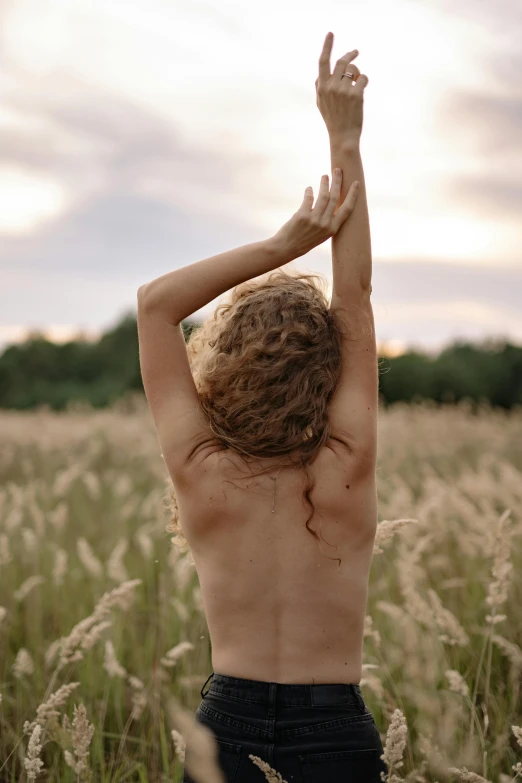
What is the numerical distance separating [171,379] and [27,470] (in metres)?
6.19

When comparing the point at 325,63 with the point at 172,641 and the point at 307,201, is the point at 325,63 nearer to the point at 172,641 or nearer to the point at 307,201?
the point at 307,201

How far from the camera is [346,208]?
1.82 meters

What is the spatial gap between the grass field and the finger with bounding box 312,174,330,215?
1.01 metres

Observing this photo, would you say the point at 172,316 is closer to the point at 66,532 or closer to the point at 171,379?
the point at 171,379

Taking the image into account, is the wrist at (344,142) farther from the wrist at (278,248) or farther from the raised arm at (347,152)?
the wrist at (278,248)

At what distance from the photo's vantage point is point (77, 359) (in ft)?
123

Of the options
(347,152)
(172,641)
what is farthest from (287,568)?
(172,641)

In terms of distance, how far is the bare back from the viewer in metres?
1.62

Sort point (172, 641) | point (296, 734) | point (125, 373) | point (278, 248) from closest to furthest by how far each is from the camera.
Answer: point (296, 734)
point (278, 248)
point (172, 641)
point (125, 373)

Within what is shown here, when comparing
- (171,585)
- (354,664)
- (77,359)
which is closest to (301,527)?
(354,664)

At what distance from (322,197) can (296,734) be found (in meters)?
1.20

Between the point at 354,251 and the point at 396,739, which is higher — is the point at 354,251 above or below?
above

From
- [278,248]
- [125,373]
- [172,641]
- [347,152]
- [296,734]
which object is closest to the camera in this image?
[296,734]

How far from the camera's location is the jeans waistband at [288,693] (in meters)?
1.58
